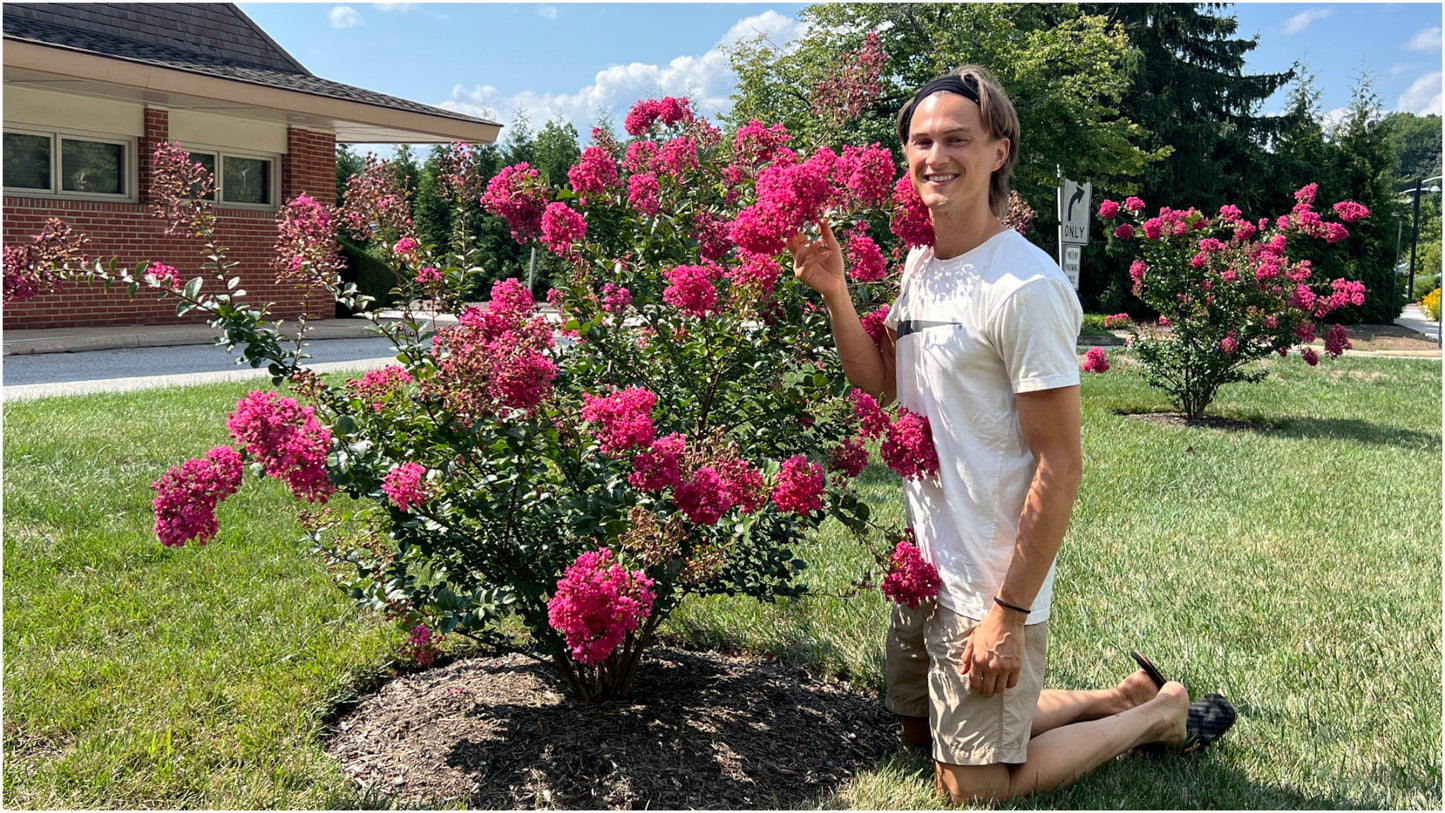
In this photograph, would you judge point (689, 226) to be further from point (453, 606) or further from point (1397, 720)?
point (1397, 720)

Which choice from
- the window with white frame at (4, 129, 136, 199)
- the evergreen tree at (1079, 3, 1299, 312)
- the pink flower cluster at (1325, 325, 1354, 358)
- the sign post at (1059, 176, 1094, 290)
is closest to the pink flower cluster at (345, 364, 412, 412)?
the pink flower cluster at (1325, 325, 1354, 358)

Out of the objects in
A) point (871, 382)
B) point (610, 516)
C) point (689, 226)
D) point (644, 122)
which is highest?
point (644, 122)

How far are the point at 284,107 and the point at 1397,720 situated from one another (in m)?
13.0

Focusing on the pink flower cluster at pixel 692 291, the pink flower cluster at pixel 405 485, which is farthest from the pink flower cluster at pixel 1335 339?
the pink flower cluster at pixel 405 485

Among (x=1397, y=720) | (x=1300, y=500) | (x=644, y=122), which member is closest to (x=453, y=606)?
(x=644, y=122)

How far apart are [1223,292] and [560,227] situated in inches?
289

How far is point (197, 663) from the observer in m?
3.29

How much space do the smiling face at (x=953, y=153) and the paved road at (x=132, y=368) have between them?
5934mm

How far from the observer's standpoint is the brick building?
11672 mm

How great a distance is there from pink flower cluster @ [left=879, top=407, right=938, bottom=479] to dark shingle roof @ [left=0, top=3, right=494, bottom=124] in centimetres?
1098

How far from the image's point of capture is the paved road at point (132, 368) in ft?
27.4

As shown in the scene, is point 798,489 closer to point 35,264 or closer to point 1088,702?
point 1088,702

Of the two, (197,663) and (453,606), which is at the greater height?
(453,606)

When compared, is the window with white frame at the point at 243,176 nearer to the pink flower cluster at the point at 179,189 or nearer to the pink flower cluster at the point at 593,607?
the pink flower cluster at the point at 179,189
